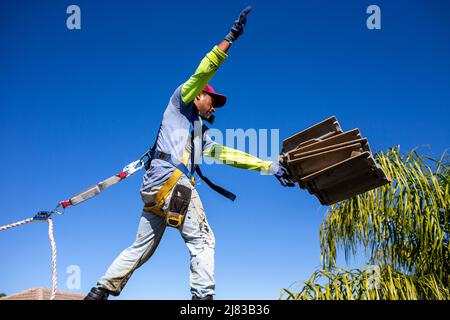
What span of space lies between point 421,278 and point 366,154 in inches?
139

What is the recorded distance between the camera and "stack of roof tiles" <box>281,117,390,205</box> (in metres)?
3.80

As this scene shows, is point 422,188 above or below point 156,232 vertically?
above

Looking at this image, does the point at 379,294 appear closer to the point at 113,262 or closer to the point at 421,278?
the point at 421,278

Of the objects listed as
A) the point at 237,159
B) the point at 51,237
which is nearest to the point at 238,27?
the point at 237,159

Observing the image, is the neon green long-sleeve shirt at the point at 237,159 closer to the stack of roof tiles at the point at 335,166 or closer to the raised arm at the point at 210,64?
the stack of roof tiles at the point at 335,166

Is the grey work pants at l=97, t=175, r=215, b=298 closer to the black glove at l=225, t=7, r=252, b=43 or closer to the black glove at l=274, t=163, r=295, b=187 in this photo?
the black glove at l=274, t=163, r=295, b=187

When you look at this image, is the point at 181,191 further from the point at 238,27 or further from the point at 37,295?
the point at 37,295

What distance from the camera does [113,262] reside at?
3.56 meters

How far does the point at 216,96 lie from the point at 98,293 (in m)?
1.84

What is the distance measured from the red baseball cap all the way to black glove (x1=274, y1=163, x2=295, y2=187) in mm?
733

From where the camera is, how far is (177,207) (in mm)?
3473

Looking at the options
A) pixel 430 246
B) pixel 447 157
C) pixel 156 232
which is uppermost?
pixel 447 157
